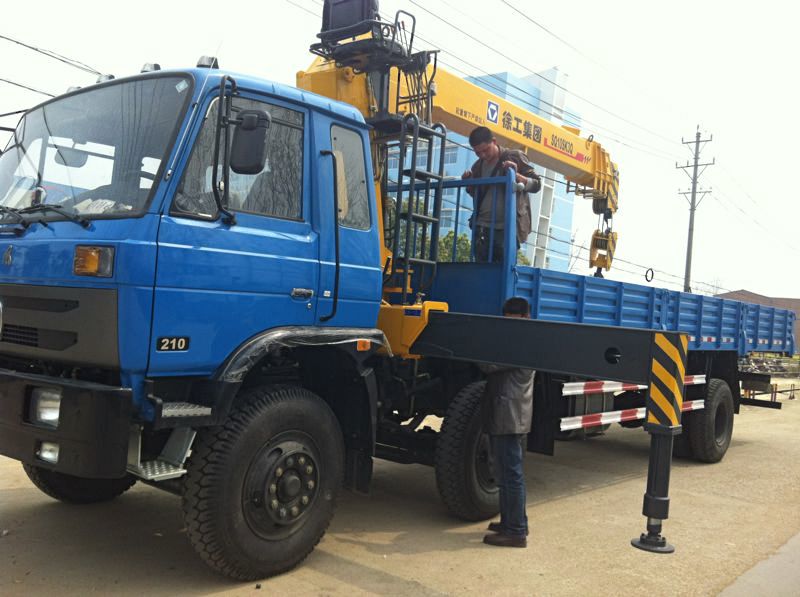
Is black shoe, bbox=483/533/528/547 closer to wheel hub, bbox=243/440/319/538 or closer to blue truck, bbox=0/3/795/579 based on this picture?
blue truck, bbox=0/3/795/579

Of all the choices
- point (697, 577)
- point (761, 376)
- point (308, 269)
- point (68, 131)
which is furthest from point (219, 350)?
point (761, 376)

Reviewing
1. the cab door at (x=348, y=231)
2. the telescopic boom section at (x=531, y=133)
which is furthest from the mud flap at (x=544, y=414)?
the telescopic boom section at (x=531, y=133)

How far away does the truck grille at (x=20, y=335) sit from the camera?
12.1 ft

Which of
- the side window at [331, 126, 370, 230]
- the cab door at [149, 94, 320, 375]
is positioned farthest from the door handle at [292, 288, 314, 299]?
the side window at [331, 126, 370, 230]

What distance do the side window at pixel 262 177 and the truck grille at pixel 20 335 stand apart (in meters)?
1.04

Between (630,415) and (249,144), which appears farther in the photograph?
(630,415)

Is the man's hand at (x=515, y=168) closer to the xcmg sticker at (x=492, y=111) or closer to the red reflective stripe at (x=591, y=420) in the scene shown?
the xcmg sticker at (x=492, y=111)

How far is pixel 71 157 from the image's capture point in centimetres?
393

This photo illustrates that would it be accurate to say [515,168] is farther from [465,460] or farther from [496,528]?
[496,528]

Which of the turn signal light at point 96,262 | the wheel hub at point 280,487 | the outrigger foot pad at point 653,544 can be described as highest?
the turn signal light at point 96,262

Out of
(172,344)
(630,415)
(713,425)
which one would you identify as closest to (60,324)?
(172,344)

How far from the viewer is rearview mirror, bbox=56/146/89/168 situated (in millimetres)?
3895

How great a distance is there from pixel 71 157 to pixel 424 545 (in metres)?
3.27

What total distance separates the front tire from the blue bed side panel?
5.92 feet
